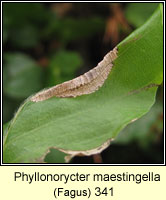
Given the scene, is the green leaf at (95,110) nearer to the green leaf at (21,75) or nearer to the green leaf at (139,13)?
the green leaf at (21,75)

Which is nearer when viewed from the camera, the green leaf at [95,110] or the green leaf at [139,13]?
the green leaf at [95,110]

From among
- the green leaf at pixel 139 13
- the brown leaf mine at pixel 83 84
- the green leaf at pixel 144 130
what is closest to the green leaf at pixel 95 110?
the brown leaf mine at pixel 83 84

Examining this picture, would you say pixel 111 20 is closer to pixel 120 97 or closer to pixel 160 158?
pixel 160 158

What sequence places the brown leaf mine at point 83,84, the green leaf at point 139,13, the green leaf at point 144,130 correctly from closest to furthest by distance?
the brown leaf mine at point 83,84 → the green leaf at point 144,130 → the green leaf at point 139,13

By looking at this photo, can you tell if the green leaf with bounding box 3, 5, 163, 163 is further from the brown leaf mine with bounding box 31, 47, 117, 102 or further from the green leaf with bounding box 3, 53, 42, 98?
the green leaf with bounding box 3, 53, 42, 98

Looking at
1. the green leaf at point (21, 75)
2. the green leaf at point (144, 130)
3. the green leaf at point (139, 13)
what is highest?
the green leaf at point (139, 13)

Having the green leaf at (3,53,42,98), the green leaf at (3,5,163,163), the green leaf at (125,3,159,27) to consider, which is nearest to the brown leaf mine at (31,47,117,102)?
the green leaf at (3,5,163,163)

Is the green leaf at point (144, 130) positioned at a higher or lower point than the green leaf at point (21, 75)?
lower
